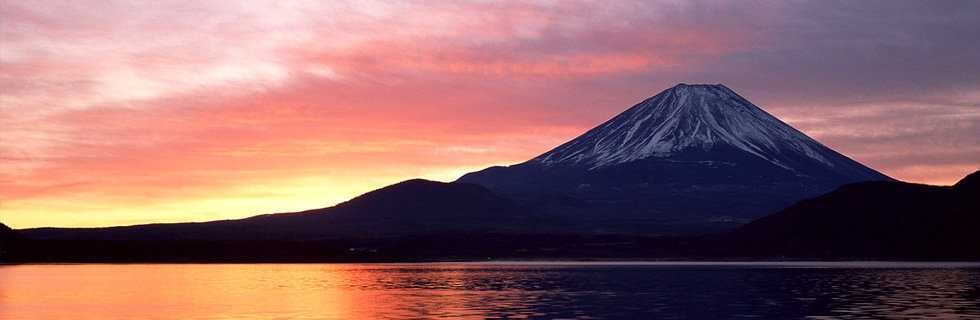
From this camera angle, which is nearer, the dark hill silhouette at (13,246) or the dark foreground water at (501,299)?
the dark foreground water at (501,299)

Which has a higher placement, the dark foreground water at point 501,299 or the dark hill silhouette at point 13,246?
the dark hill silhouette at point 13,246

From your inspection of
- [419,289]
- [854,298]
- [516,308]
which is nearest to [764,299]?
[854,298]

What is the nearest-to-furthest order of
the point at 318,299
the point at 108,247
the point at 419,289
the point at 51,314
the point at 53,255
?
the point at 51,314, the point at 318,299, the point at 419,289, the point at 53,255, the point at 108,247

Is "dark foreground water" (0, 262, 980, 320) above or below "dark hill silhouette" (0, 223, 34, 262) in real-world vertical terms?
below

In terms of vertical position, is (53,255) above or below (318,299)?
above

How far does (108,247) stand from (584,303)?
153429 millimetres

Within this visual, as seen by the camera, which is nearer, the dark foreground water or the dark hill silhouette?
the dark foreground water

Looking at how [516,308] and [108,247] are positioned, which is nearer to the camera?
[516,308]

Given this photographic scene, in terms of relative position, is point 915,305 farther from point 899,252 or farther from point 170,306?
point 899,252

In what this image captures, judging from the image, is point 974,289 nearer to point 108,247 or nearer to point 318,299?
point 318,299

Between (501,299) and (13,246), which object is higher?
(13,246)

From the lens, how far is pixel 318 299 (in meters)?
71.2

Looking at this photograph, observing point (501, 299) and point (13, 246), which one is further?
point (13, 246)

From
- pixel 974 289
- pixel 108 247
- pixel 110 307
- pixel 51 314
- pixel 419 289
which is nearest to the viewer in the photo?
pixel 51 314
